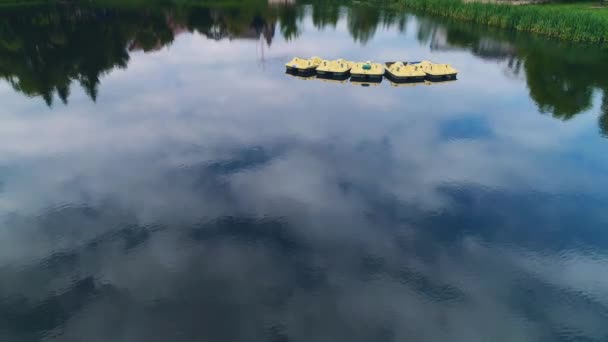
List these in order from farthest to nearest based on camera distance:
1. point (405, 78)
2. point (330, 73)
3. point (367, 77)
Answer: point (367, 77)
point (330, 73)
point (405, 78)

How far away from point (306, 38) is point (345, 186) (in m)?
74.0

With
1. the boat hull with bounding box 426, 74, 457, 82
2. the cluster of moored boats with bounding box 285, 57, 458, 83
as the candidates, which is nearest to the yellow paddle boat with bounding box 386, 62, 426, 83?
the cluster of moored boats with bounding box 285, 57, 458, 83

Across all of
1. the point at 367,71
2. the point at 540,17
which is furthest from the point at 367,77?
the point at 540,17

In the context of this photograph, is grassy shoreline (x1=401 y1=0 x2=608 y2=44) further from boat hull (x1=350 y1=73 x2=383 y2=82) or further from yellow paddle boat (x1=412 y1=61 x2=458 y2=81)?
boat hull (x1=350 y1=73 x2=383 y2=82)

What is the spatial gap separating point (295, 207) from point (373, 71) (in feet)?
130

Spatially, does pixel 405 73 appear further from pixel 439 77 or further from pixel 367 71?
pixel 439 77

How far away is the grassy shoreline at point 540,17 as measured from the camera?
87500 millimetres

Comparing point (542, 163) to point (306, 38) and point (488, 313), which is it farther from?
point (306, 38)

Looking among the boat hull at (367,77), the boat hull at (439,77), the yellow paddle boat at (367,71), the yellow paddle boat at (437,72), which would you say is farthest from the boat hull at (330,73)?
the boat hull at (439,77)

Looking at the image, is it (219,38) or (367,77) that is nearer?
(367,77)

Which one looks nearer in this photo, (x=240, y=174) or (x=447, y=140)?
(x=240, y=174)

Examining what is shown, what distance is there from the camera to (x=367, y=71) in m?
67.4

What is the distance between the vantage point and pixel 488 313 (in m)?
26.2

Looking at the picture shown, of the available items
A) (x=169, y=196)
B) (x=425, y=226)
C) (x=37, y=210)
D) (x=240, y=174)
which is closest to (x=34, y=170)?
(x=37, y=210)
